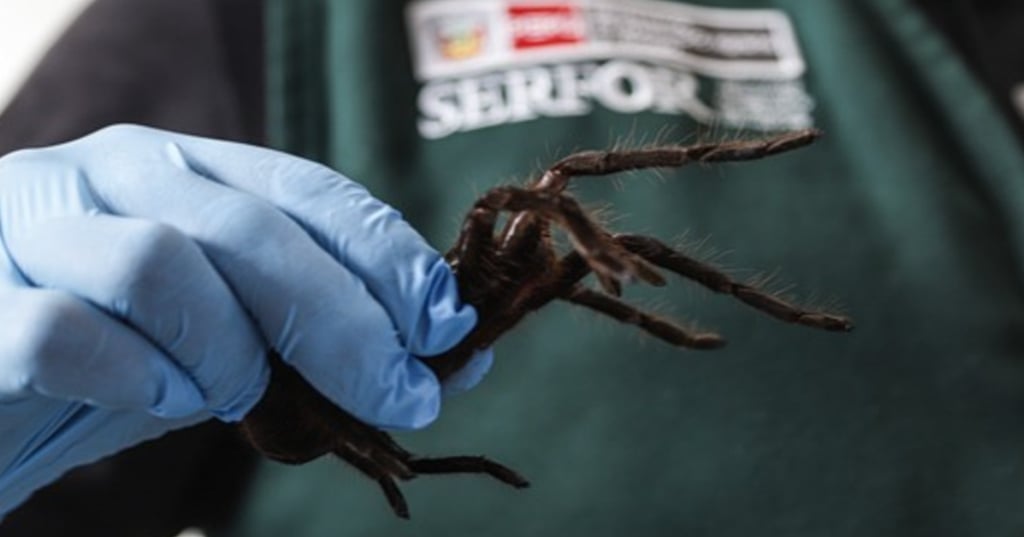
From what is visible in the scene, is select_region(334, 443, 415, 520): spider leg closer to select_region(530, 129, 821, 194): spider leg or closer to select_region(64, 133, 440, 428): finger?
select_region(64, 133, 440, 428): finger

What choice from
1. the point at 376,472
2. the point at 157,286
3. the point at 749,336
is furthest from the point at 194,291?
the point at 749,336

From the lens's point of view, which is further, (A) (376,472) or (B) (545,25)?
(B) (545,25)

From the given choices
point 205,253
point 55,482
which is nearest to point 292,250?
point 205,253

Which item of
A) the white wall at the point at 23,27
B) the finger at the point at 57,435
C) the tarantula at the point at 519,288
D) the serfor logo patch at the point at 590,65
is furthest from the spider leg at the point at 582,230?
the white wall at the point at 23,27

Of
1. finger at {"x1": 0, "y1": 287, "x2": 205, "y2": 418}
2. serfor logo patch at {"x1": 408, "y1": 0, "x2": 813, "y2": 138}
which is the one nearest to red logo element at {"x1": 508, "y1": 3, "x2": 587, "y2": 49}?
serfor logo patch at {"x1": 408, "y1": 0, "x2": 813, "y2": 138}

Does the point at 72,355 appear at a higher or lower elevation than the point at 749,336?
higher

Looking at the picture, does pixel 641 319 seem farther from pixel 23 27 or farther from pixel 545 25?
pixel 23 27

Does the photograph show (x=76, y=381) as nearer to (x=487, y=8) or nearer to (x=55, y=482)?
(x=55, y=482)
